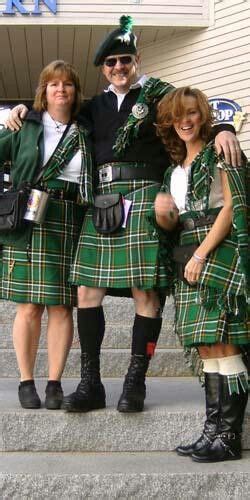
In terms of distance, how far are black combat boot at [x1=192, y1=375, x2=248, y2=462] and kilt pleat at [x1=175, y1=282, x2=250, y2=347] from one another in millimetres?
157

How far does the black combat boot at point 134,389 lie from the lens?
2533 mm

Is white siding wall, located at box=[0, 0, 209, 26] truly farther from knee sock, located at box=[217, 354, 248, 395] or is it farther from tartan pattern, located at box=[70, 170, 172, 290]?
knee sock, located at box=[217, 354, 248, 395]

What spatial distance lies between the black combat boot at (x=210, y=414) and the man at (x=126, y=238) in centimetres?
28

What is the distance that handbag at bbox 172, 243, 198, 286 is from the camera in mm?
2459

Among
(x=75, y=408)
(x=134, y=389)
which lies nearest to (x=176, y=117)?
(x=134, y=389)

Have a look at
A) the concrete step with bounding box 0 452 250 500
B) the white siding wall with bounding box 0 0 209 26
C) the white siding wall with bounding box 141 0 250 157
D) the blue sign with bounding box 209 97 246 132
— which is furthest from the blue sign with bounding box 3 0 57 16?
the concrete step with bounding box 0 452 250 500

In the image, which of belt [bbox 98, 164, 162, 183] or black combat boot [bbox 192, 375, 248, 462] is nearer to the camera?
black combat boot [bbox 192, 375, 248, 462]

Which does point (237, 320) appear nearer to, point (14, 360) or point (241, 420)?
point (241, 420)

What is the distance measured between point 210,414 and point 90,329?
581 millimetres

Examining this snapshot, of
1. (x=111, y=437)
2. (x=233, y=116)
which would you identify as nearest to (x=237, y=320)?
(x=111, y=437)

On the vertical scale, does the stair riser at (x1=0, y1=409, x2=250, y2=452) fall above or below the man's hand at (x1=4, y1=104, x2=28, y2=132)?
below

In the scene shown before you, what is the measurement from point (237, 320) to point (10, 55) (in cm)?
592

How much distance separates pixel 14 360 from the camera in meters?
3.33

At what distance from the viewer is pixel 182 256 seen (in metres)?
2.49
